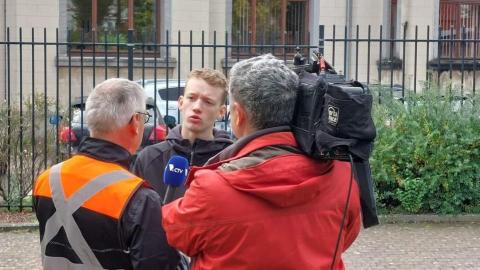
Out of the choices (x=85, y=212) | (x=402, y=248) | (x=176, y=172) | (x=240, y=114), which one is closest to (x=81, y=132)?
(x=402, y=248)

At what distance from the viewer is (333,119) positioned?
2533 millimetres

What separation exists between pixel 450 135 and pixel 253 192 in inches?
268

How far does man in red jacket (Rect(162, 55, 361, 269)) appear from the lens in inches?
101

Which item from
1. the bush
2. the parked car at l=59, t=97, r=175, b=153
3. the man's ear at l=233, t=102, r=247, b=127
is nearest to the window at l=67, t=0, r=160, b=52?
the parked car at l=59, t=97, r=175, b=153

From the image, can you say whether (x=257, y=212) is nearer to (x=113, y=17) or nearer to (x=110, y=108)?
(x=110, y=108)

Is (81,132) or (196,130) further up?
(196,130)

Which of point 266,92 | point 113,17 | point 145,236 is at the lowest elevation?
point 145,236

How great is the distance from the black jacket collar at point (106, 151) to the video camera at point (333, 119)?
2.34 feet

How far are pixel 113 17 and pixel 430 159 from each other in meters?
13.8

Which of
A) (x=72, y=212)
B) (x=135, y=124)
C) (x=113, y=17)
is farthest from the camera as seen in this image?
(x=113, y=17)

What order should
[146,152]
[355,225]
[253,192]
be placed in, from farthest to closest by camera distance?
[146,152], [355,225], [253,192]

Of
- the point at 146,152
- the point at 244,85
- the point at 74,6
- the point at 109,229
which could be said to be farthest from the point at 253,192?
the point at 74,6

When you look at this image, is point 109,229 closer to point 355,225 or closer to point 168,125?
point 355,225

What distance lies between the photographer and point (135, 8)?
21312 millimetres
